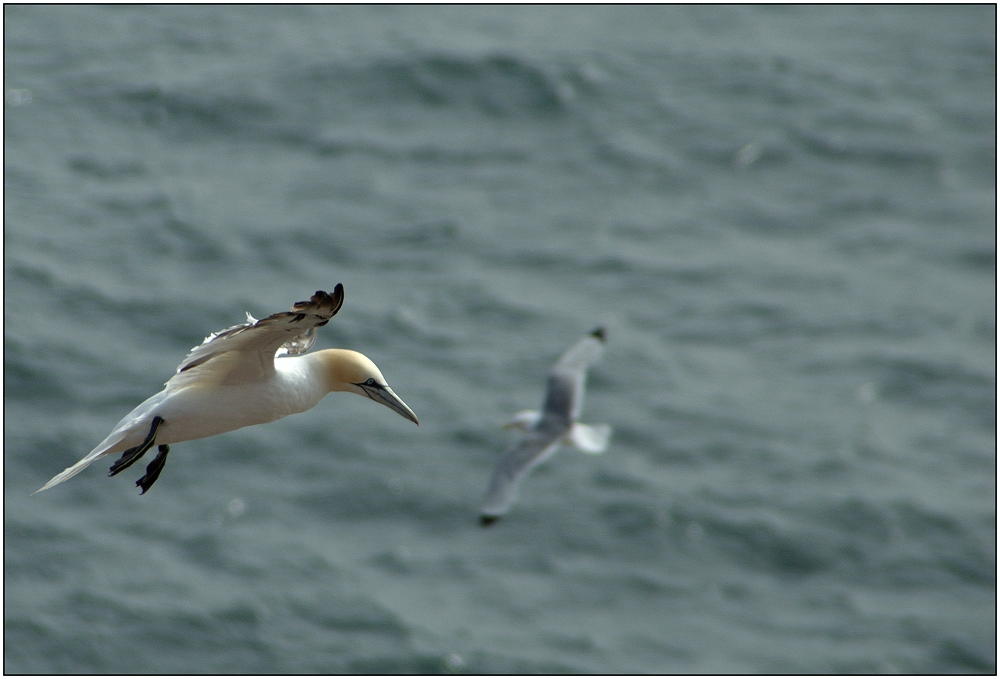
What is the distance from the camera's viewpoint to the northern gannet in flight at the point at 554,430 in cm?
1505

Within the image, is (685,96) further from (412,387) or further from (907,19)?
(412,387)

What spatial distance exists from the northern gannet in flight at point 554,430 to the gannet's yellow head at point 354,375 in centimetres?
661

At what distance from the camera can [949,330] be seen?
1323 inches

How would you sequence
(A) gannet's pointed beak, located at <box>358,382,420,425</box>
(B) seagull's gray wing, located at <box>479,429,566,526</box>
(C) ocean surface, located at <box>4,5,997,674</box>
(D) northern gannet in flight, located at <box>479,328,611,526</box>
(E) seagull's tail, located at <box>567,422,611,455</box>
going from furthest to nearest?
(C) ocean surface, located at <box>4,5,997,674</box>, (E) seagull's tail, located at <box>567,422,611,455</box>, (D) northern gannet in flight, located at <box>479,328,611,526</box>, (B) seagull's gray wing, located at <box>479,429,566,526</box>, (A) gannet's pointed beak, located at <box>358,382,420,425</box>

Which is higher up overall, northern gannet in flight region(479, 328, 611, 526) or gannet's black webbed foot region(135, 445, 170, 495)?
northern gannet in flight region(479, 328, 611, 526)

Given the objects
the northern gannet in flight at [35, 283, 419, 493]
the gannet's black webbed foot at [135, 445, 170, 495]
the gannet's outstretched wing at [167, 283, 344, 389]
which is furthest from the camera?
the gannet's black webbed foot at [135, 445, 170, 495]

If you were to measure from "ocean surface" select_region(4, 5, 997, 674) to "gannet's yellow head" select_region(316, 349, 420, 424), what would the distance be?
18.4 m

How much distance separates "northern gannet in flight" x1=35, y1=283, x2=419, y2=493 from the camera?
7637 millimetres

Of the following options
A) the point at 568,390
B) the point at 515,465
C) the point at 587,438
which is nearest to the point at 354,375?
the point at 515,465

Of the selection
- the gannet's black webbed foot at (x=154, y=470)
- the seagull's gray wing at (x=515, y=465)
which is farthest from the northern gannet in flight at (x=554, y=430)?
the gannet's black webbed foot at (x=154, y=470)

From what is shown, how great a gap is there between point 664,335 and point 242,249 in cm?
1062

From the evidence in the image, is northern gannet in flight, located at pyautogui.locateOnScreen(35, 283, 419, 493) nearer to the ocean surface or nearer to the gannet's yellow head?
the gannet's yellow head

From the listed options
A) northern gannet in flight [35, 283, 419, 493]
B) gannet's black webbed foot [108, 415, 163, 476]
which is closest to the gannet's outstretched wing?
northern gannet in flight [35, 283, 419, 493]

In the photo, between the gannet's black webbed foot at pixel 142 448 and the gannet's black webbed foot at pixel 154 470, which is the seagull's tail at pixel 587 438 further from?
the gannet's black webbed foot at pixel 142 448
